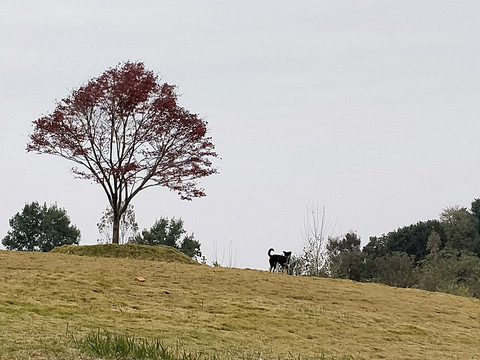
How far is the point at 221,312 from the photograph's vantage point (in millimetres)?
11078

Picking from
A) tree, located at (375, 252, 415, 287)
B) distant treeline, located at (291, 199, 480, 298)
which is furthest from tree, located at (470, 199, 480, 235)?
tree, located at (375, 252, 415, 287)

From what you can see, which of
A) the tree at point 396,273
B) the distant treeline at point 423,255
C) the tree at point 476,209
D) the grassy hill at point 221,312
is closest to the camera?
the grassy hill at point 221,312

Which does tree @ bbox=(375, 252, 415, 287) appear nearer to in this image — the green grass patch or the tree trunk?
the tree trunk

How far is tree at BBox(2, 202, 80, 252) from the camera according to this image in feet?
111

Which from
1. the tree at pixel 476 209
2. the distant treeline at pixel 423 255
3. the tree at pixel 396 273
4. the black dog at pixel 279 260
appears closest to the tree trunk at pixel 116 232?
the black dog at pixel 279 260

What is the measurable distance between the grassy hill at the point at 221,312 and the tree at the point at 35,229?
1797 centimetres

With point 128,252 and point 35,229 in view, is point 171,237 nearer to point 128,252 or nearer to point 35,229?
point 35,229

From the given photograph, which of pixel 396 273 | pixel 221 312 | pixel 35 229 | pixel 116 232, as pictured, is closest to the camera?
pixel 221 312

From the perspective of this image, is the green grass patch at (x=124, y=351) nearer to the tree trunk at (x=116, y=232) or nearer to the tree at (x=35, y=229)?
the tree trunk at (x=116, y=232)

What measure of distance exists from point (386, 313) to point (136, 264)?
6076 mm

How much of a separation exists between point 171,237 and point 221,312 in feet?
79.3

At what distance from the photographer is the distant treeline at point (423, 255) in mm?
29695

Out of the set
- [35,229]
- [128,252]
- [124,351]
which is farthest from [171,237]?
[124,351]

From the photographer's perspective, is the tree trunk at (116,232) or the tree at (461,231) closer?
the tree trunk at (116,232)
